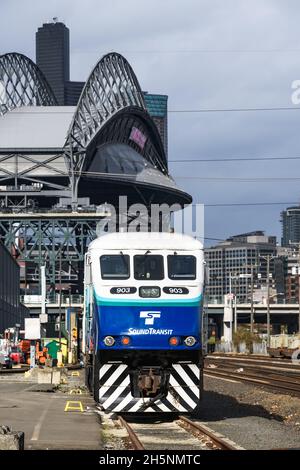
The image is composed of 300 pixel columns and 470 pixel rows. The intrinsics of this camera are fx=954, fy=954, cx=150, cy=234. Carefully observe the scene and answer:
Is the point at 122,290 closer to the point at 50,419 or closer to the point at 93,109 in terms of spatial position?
the point at 50,419

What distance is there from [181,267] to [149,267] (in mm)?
795

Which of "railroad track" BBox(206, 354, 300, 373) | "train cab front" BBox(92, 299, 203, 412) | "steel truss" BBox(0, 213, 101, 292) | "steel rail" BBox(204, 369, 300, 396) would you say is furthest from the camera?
"steel truss" BBox(0, 213, 101, 292)

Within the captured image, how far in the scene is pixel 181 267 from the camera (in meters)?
23.7

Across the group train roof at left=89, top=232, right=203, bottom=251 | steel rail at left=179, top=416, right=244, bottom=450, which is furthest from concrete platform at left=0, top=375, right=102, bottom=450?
train roof at left=89, top=232, right=203, bottom=251

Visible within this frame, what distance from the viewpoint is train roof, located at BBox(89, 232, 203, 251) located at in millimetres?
23875

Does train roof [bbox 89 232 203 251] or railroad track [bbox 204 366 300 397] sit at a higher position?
train roof [bbox 89 232 203 251]

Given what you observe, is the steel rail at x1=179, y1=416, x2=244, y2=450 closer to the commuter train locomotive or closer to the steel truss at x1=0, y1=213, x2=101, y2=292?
the commuter train locomotive

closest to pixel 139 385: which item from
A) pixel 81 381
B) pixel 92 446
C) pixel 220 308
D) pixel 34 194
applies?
pixel 92 446

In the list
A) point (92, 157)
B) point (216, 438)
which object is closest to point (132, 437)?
point (216, 438)

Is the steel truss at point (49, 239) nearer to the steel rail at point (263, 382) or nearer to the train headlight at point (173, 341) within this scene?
the steel rail at point (263, 382)

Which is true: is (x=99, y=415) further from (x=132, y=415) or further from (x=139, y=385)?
(x=139, y=385)

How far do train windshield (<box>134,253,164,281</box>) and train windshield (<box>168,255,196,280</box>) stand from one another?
0.74 ft

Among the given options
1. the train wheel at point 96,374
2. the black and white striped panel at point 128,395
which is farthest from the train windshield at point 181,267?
the train wheel at point 96,374

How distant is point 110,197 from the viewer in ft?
638
